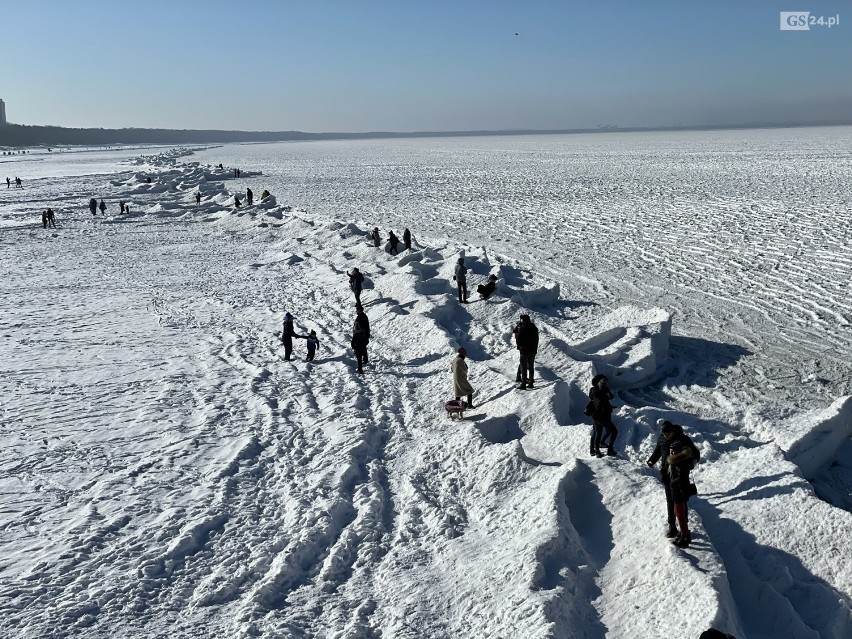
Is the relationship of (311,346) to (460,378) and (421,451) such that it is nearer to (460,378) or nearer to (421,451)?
(460,378)

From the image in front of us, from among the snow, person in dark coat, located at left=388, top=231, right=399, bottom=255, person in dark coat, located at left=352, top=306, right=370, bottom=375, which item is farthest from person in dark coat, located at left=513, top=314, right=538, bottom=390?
person in dark coat, located at left=388, top=231, right=399, bottom=255

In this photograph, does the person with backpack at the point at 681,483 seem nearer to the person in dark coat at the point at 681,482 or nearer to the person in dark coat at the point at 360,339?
the person in dark coat at the point at 681,482

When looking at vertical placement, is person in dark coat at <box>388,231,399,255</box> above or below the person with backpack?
above

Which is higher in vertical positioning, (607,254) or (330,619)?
(607,254)

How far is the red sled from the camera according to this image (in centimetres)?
1073

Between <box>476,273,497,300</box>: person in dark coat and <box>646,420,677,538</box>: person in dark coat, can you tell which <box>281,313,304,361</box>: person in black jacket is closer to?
<box>476,273,497,300</box>: person in dark coat

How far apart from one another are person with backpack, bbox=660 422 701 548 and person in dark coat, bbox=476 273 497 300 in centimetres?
1038

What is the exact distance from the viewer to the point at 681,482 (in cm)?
663

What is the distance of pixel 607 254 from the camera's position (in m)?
24.1

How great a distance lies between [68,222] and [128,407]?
2928 centimetres

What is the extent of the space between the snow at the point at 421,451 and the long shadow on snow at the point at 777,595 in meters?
0.02

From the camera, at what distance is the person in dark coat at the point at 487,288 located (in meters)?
17.0

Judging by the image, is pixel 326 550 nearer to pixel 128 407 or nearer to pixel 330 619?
pixel 330 619

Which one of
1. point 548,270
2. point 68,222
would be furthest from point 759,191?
point 68,222
